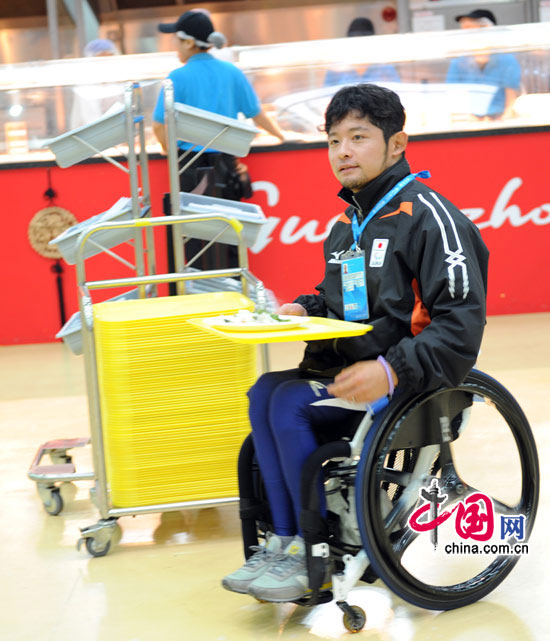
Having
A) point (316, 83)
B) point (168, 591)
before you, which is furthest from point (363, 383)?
point (316, 83)

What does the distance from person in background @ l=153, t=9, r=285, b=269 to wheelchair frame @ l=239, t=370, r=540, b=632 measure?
301 centimetres

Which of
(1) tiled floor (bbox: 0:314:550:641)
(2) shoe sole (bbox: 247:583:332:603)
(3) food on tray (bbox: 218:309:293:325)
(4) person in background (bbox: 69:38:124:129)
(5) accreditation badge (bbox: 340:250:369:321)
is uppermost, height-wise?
(4) person in background (bbox: 69:38:124:129)

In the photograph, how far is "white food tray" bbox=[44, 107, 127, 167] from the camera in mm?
3473

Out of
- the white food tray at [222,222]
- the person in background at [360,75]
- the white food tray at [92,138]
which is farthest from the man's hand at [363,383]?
the person in background at [360,75]

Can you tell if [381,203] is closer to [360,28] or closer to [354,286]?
[354,286]

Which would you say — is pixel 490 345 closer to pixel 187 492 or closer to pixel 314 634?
pixel 187 492

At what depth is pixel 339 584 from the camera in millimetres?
2156

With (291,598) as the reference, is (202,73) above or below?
above

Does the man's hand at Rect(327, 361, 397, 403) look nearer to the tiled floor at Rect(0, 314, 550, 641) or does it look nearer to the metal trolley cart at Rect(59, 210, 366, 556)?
the tiled floor at Rect(0, 314, 550, 641)

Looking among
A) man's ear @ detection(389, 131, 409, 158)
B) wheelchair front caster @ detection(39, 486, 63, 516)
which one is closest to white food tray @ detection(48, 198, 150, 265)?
wheelchair front caster @ detection(39, 486, 63, 516)

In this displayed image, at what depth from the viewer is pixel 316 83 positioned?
20.0 feet

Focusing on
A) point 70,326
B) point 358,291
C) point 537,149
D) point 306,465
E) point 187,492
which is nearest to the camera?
point 306,465

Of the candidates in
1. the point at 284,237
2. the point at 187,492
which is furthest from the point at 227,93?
the point at 187,492

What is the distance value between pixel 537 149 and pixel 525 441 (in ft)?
13.4
